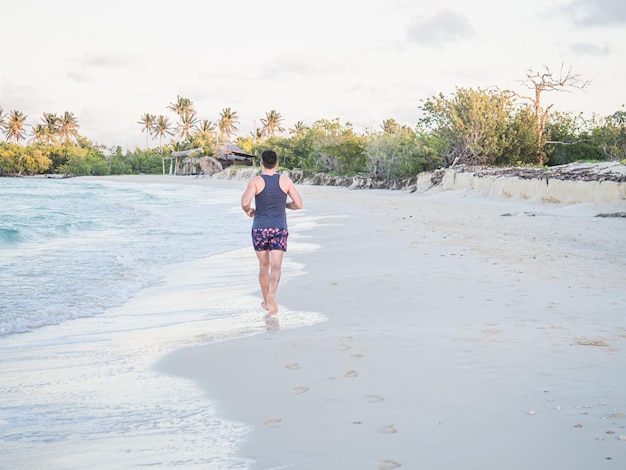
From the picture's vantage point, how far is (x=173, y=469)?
2676 mm

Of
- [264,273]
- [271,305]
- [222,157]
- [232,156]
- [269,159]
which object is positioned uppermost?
[232,156]

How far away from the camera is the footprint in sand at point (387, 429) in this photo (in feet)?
9.44

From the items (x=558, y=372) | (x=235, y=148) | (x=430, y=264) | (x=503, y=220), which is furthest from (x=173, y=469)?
(x=235, y=148)

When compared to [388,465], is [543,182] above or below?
above

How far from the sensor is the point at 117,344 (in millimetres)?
5316

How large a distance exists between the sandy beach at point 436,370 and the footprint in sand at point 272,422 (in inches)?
0.5

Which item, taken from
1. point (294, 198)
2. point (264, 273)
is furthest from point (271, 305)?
point (294, 198)

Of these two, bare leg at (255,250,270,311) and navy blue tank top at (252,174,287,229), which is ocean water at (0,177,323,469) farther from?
navy blue tank top at (252,174,287,229)

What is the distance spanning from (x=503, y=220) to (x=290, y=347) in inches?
522

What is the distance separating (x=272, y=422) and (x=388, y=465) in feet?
2.62

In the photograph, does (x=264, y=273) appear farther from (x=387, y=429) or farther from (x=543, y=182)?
(x=543, y=182)

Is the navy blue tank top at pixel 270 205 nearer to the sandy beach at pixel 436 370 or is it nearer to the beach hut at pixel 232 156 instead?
the sandy beach at pixel 436 370

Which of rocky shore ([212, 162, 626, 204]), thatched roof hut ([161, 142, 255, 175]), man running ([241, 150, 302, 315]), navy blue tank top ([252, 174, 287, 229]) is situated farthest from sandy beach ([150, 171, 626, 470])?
thatched roof hut ([161, 142, 255, 175])

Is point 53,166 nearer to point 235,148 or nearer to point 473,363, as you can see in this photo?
point 235,148
